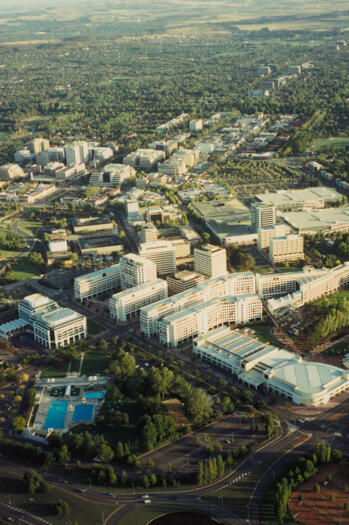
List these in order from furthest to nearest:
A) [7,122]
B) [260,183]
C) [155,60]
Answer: [155,60] → [7,122] → [260,183]

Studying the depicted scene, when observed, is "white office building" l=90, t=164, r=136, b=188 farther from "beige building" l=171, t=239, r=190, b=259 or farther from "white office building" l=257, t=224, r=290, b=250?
"white office building" l=257, t=224, r=290, b=250

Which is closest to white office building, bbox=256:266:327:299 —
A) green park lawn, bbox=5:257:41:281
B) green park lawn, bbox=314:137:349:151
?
green park lawn, bbox=5:257:41:281

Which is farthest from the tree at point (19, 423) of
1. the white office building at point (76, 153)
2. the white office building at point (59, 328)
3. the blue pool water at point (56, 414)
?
the white office building at point (76, 153)

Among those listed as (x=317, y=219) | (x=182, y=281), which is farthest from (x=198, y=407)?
(x=317, y=219)

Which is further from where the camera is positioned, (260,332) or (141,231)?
(141,231)

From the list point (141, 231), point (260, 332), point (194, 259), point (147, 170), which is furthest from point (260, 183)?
point (260, 332)

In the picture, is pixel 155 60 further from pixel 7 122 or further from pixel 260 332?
pixel 260 332
